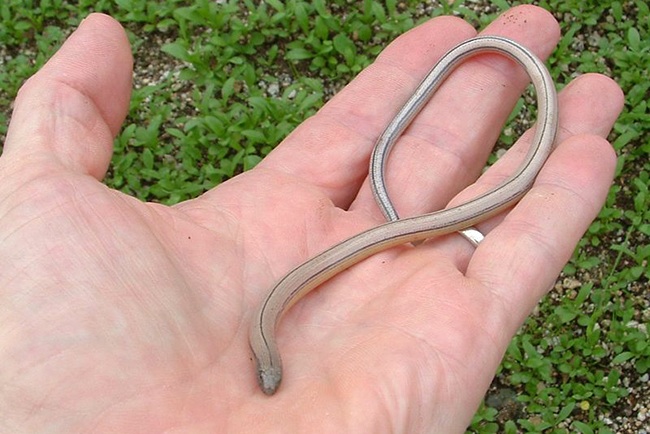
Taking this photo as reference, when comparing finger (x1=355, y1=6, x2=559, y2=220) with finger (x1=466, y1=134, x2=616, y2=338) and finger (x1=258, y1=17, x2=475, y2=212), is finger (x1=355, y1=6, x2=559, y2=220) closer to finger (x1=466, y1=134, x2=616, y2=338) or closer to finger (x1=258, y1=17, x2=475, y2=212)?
finger (x1=258, y1=17, x2=475, y2=212)

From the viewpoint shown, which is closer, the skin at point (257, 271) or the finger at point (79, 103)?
the skin at point (257, 271)

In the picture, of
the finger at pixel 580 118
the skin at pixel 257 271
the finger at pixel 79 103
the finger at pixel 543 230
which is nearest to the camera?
the skin at pixel 257 271

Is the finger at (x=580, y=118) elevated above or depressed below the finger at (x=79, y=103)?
below

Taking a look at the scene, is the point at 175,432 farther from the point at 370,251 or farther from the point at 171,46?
the point at 171,46

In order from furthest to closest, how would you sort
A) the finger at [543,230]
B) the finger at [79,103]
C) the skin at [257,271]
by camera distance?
the finger at [543,230] → the finger at [79,103] → the skin at [257,271]

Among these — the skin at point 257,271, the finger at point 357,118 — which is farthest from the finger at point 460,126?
the finger at point 357,118

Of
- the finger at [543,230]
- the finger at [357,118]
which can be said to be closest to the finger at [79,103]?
the finger at [357,118]

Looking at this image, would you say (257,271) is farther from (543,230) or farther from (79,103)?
(543,230)

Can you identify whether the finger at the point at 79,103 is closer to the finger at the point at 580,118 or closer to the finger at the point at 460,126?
the finger at the point at 460,126

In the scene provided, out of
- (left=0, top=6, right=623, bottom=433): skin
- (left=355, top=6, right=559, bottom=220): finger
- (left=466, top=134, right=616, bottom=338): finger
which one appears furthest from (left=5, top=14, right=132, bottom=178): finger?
(left=466, top=134, right=616, bottom=338): finger

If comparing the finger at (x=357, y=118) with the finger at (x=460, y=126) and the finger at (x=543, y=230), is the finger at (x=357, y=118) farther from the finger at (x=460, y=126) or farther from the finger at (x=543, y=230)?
the finger at (x=543, y=230)
